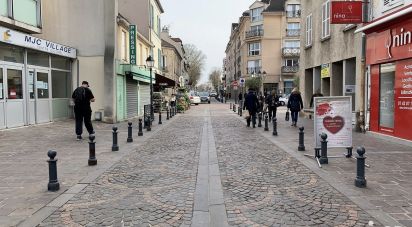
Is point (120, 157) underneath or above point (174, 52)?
underneath

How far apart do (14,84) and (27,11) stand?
3.00 m

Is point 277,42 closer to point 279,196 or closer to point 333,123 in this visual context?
point 333,123

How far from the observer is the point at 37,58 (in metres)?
16.7

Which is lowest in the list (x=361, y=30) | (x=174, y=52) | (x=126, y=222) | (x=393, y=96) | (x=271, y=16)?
(x=126, y=222)

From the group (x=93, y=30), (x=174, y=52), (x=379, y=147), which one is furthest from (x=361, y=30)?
(x=174, y=52)

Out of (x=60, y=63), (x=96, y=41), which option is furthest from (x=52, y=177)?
(x=96, y=41)

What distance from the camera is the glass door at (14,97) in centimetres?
1423

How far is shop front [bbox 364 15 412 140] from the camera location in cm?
1112

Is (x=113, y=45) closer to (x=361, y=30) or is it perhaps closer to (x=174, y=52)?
(x=361, y=30)

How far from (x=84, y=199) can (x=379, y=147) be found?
8.06m

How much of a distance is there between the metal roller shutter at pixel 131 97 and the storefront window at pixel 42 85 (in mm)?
5184

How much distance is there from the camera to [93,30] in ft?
62.5

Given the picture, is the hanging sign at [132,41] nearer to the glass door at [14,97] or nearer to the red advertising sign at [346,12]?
the glass door at [14,97]

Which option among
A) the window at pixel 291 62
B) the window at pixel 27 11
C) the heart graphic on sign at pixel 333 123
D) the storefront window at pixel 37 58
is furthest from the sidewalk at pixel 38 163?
the window at pixel 291 62
